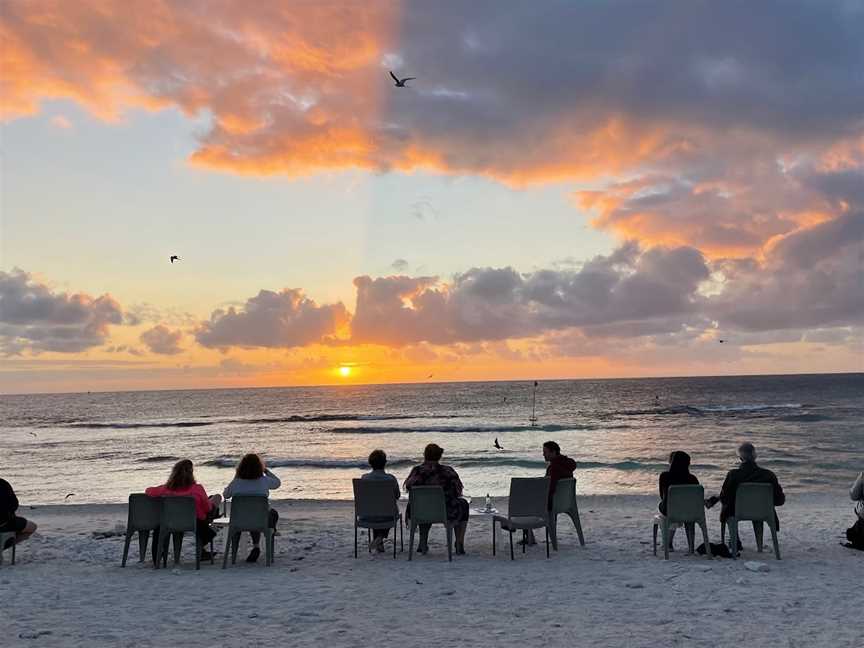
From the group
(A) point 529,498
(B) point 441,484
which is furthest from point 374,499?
(A) point 529,498

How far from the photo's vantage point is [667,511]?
7930 mm

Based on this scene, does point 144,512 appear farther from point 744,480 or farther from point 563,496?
point 744,480

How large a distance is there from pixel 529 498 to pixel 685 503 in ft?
5.49

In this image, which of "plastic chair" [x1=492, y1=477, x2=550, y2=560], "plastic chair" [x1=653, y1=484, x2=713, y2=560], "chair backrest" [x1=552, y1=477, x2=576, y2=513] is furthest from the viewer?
"chair backrest" [x1=552, y1=477, x2=576, y2=513]

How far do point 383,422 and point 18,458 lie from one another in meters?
30.3

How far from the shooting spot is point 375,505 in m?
8.32

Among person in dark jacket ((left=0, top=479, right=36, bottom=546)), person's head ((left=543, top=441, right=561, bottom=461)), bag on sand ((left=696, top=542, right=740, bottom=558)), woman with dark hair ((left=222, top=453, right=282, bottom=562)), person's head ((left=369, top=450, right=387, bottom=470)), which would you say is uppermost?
person's head ((left=543, top=441, right=561, bottom=461))

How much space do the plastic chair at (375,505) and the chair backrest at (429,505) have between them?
0.31m

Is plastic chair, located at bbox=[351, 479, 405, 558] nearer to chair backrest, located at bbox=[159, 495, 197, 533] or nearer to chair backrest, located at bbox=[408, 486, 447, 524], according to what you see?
chair backrest, located at bbox=[408, 486, 447, 524]

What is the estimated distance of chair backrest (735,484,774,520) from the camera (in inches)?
310

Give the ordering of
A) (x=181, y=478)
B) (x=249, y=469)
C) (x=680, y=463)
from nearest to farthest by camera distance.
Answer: (x=181, y=478) < (x=680, y=463) < (x=249, y=469)

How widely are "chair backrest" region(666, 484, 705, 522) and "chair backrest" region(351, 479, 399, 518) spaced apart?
299 centimetres

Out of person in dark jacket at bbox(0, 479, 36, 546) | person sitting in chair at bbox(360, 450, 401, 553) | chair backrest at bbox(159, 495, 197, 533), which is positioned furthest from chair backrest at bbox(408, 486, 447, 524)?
person in dark jacket at bbox(0, 479, 36, 546)

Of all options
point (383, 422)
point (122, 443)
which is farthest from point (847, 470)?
point (383, 422)
